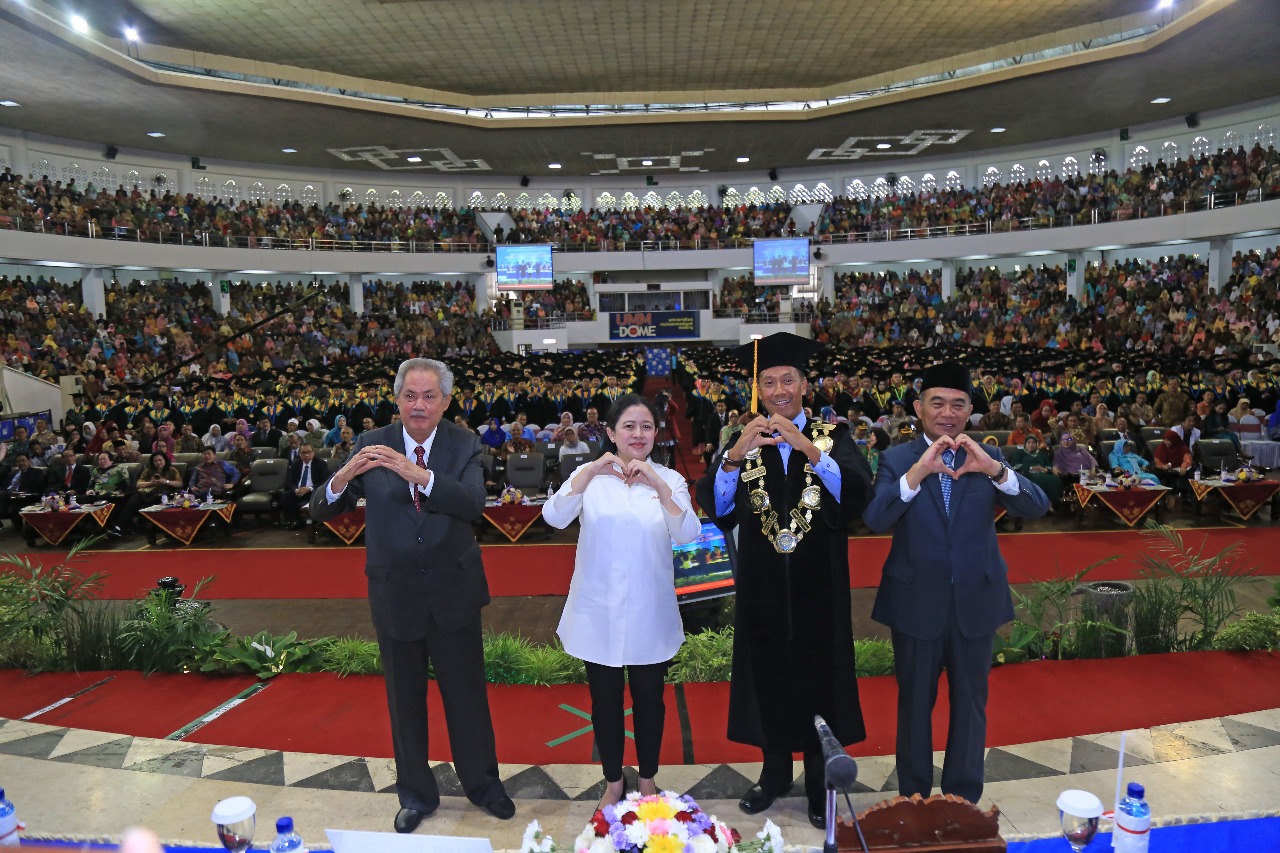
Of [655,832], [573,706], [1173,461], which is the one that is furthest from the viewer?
[1173,461]

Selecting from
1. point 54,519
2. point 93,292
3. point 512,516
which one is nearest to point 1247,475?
point 512,516

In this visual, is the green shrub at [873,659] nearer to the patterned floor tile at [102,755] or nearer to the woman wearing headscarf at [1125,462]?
the patterned floor tile at [102,755]

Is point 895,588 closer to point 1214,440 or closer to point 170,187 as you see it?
point 1214,440

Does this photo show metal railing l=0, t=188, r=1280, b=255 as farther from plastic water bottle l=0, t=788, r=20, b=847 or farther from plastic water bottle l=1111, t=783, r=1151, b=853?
plastic water bottle l=1111, t=783, r=1151, b=853

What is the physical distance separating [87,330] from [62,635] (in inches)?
865

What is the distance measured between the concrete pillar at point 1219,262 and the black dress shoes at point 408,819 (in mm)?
30244

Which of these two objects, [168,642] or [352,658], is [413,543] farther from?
[168,642]

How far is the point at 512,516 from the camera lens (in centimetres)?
1055

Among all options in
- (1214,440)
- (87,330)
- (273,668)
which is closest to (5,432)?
(87,330)

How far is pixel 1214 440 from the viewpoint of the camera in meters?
12.0

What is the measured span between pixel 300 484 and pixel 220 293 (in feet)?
79.0

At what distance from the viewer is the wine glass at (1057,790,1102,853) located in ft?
7.59

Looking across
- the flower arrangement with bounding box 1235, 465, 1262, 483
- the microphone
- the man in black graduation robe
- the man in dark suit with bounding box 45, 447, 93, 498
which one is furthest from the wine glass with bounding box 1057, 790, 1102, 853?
the man in dark suit with bounding box 45, 447, 93, 498

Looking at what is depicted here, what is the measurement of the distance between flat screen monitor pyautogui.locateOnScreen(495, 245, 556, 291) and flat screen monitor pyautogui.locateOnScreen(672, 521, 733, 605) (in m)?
28.0
